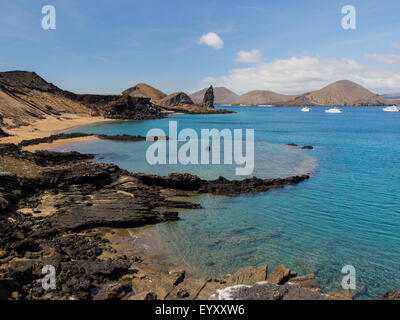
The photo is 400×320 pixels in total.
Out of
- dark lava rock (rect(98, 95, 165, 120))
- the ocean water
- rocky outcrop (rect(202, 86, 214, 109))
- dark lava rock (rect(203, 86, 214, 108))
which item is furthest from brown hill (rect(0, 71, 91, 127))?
dark lava rock (rect(203, 86, 214, 108))

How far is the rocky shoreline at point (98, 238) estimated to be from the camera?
8805 mm

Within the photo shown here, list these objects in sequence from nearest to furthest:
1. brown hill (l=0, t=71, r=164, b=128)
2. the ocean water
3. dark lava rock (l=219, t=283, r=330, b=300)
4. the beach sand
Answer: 1. dark lava rock (l=219, t=283, r=330, b=300)
2. the ocean water
3. the beach sand
4. brown hill (l=0, t=71, r=164, b=128)

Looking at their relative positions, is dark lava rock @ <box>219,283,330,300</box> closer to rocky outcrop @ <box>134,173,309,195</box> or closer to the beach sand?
rocky outcrop @ <box>134,173,309,195</box>

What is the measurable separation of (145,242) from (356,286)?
8.97m

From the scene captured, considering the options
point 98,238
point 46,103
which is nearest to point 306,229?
point 98,238

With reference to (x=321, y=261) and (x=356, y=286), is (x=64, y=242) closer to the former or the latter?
(x=321, y=261)

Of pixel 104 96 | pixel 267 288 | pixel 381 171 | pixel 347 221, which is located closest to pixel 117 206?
pixel 267 288

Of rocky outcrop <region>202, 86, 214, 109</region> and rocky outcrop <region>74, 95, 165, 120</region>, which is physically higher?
rocky outcrop <region>202, 86, 214, 109</region>

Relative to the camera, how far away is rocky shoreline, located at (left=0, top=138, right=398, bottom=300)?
28.9ft

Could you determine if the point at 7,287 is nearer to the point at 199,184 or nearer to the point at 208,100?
the point at 199,184

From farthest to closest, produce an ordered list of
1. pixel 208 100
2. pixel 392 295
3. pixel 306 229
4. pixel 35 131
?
pixel 208 100 → pixel 35 131 → pixel 306 229 → pixel 392 295

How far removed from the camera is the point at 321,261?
1206 centimetres

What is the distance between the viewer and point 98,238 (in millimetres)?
12984
